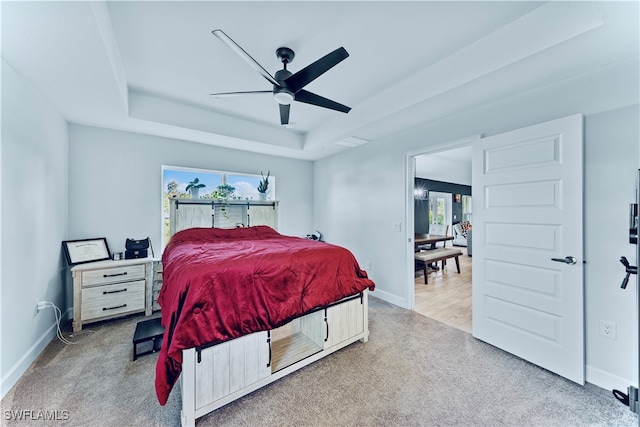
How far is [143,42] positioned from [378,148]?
298 centimetres

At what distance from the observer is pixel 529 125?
2316 millimetres

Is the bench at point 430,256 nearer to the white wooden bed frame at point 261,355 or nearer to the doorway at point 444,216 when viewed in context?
the doorway at point 444,216

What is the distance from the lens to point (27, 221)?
7.16 feet

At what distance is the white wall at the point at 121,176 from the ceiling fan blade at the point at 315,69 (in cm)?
268

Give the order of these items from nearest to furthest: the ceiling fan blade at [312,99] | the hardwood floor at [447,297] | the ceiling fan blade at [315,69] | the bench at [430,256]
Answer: the ceiling fan blade at [315,69]
the ceiling fan blade at [312,99]
the hardwood floor at [447,297]
the bench at [430,256]

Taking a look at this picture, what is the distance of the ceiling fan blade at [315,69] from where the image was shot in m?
1.75

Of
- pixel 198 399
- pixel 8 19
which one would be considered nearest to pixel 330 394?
pixel 198 399

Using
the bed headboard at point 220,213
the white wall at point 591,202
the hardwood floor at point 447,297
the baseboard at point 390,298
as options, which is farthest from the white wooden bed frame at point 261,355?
the bed headboard at point 220,213

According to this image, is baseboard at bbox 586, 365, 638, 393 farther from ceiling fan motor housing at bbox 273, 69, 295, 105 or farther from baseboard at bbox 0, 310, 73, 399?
baseboard at bbox 0, 310, 73, 399

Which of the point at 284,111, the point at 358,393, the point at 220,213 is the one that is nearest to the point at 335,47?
the point at 284,111

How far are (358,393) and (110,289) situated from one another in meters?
2.95

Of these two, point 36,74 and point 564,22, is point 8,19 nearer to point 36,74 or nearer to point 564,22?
point 36,74

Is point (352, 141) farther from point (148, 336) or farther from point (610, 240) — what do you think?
point (148, 336)

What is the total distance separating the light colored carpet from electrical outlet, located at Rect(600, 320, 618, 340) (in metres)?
0.41
